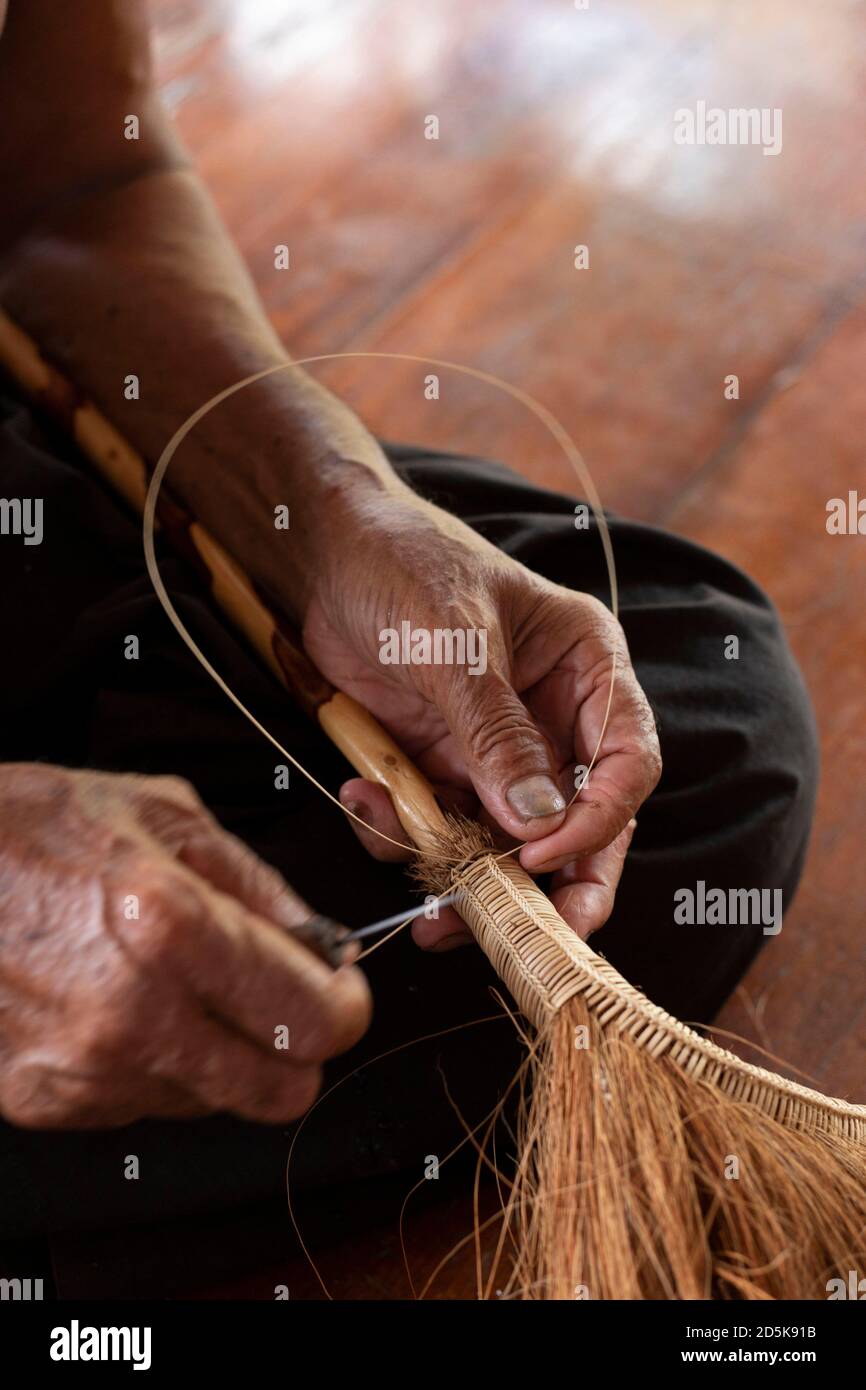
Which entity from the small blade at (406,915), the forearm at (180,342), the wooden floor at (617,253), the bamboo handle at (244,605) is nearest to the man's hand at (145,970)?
the small blade at (406,915)

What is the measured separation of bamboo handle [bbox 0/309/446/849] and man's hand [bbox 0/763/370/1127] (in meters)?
0.27

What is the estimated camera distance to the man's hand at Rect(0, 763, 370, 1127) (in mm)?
762

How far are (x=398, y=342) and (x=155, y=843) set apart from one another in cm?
151

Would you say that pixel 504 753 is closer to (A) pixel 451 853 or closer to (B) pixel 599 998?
(A) pixel 451 853

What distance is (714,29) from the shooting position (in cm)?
277

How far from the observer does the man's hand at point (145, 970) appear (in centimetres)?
76

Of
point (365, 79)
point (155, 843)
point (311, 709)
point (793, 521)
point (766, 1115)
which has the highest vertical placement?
point (365, 79)

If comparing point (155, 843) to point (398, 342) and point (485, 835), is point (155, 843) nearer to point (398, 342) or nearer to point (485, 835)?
point (485, 835)

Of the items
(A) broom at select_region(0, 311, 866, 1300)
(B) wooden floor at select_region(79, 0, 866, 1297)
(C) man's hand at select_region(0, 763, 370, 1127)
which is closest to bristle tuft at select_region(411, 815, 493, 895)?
(A) broom at select_region(0, 311, 866, 1300)

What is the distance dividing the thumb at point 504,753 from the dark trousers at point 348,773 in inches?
5.4

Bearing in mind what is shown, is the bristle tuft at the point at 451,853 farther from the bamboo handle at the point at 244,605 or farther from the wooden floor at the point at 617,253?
the wooden floor at the point at 617,253

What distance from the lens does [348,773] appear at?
1195 mm

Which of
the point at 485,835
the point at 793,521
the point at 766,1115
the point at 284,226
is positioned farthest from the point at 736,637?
the point at 284,226

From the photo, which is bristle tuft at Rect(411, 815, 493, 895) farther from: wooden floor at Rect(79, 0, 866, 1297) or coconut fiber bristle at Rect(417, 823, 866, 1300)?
wooden floor at Rect(79, 0, 866, 1297)
